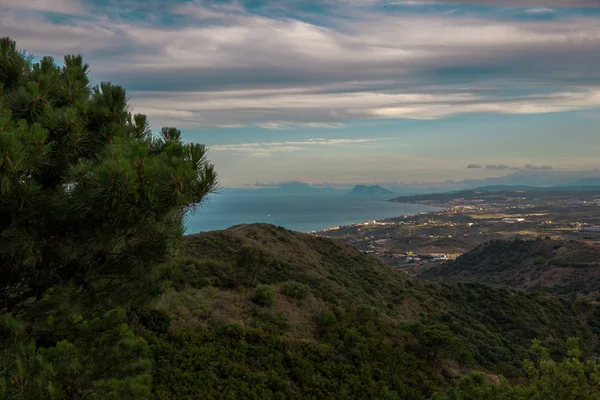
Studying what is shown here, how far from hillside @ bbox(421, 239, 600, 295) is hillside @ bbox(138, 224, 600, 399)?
20.9 m

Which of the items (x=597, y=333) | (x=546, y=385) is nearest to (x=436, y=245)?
(x=597, y=333)

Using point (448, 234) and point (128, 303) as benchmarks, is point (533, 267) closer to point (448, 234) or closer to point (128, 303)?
point (128, 303)

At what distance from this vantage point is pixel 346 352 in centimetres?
1888

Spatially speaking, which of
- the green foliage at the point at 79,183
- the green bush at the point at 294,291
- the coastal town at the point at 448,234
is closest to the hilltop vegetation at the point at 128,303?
the green foliage at the point at 79,183

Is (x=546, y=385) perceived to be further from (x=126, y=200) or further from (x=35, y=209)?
(x=35, y=209)

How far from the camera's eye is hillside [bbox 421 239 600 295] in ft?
189

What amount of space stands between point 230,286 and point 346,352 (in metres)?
8.37

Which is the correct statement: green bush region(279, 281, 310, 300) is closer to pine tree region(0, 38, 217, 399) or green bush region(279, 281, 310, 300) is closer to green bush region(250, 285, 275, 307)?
green bush region(250, 285, 275, 307)

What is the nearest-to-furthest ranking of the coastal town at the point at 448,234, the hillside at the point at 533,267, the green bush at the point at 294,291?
1. the green bush at the point at 294,291
2. the hillside at the point at 533,267
3. the coastal town at the point at 448,234

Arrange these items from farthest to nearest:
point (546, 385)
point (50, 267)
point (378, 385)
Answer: point (378, 385) → point (546, 385) → point (50, 267)

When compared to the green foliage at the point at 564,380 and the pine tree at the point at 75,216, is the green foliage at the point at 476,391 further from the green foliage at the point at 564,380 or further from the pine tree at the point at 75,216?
the pine tree at the point at 75,216

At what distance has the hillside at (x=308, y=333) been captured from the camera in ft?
49.1

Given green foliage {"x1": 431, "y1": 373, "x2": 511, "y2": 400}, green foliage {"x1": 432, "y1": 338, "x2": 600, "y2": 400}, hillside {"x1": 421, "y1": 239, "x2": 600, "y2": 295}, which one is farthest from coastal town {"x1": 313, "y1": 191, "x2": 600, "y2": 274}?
green foliage {"x1": 432, "y1": 338, "x2": 600, "y2": 400}

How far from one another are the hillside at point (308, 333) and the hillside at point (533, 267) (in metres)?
20.9
